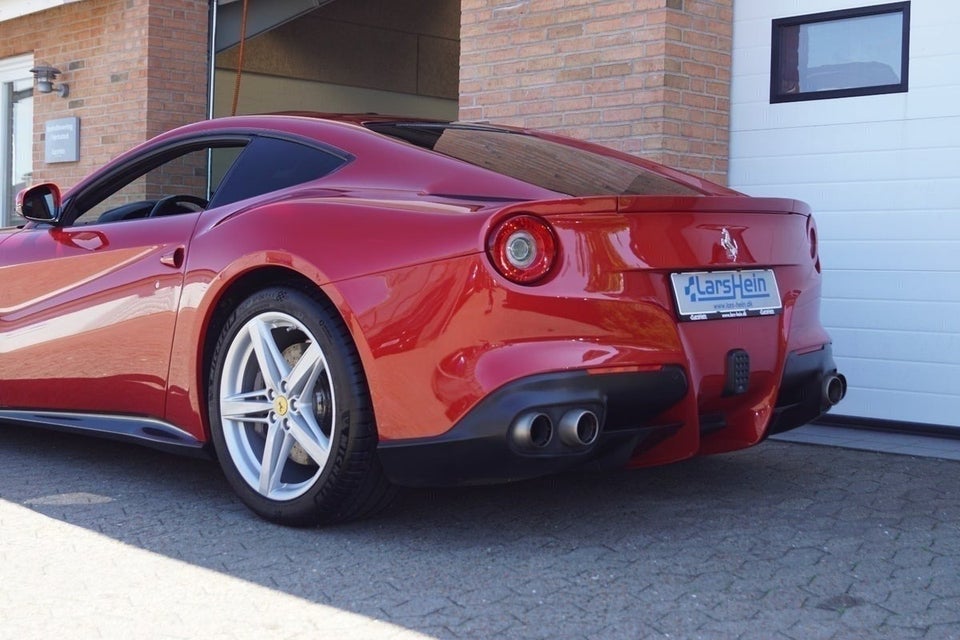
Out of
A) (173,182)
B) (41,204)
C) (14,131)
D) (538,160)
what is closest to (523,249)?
(538,160)

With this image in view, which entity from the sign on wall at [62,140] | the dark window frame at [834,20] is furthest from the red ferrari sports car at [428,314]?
the sign on wall at [62,140]

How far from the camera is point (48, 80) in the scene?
11.6 m

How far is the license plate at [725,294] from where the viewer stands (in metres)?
3.72

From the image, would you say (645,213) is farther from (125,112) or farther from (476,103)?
(125,112)

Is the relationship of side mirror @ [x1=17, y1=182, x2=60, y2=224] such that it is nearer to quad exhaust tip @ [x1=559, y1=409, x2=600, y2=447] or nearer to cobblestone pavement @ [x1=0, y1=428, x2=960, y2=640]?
cobblestone pavement @ [x1=0, y1=428, x2=960, y2=640]

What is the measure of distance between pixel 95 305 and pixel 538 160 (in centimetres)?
179

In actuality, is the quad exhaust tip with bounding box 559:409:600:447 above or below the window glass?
below

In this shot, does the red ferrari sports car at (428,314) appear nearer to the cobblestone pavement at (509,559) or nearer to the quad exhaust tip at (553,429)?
the quad exhaust tip at (553,429)

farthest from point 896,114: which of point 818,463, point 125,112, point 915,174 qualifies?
point 125,112

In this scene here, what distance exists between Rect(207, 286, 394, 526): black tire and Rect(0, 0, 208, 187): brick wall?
6.97 meters

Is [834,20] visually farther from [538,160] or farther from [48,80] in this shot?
[48,80]

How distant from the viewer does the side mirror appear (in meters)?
5.11

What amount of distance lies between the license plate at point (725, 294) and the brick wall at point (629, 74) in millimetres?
2860

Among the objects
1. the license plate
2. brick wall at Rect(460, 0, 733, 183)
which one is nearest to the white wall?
brick wall at Rect(460, 0, 733, 183)
